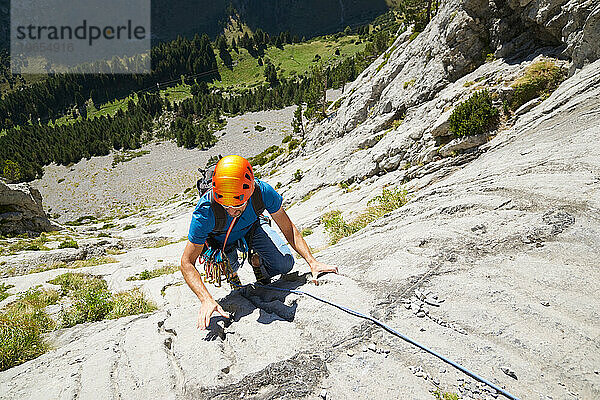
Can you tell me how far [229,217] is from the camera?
530 centimetres

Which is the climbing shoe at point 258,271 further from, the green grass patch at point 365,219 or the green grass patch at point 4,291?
the green grass patch at point 4,291

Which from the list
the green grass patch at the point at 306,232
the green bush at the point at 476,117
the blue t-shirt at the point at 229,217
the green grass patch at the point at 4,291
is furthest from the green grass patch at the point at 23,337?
the green bush at the point at 476,117

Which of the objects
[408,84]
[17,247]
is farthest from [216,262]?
[17,247]

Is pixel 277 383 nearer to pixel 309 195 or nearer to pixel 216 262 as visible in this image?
pixel 216 262

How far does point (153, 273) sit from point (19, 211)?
26690mm

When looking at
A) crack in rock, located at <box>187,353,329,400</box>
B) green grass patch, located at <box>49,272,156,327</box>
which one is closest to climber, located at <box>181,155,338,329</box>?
crack in rock, located at <box>187,353,329,400</box>

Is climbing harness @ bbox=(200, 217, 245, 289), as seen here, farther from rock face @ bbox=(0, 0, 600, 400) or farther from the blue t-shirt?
rock face @ bbox=(0, 0, 600, 400)

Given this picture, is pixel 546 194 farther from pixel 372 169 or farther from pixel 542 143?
pixel 372 169

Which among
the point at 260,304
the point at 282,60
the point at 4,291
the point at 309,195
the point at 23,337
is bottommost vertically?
the point at 4,291

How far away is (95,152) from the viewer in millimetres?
110438

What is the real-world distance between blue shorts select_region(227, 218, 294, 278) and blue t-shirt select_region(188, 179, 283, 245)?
33 cm

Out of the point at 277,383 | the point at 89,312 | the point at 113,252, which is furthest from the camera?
the point at 113,252

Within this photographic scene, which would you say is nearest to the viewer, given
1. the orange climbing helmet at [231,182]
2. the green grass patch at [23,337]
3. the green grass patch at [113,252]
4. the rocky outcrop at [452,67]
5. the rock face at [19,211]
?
the orange climbing helmet at [231,182]

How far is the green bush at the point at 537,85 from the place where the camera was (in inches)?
512
